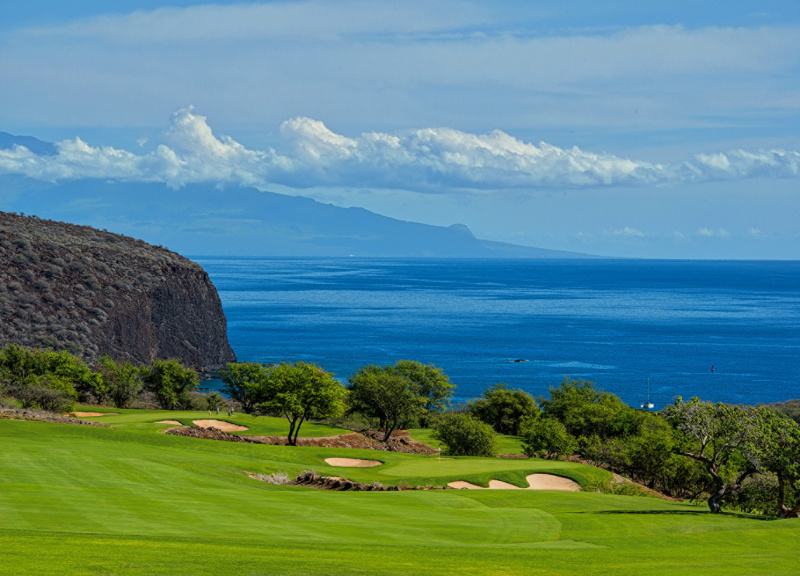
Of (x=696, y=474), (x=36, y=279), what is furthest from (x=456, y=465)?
(x=36, y=279)

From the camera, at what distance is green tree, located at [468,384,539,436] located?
6444 cm

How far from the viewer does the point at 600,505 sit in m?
25.9

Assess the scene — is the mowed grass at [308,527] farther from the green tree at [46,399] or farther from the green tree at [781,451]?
the green tree at [46,399]

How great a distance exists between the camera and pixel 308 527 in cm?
1839

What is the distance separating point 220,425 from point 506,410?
25.5 metres

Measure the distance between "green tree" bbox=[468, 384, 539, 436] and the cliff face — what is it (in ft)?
159

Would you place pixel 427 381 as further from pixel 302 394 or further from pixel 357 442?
pixel 302 394

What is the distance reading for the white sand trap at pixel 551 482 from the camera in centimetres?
3466

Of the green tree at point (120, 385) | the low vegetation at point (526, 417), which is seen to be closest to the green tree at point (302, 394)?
the low vegetation at point (526, 417)

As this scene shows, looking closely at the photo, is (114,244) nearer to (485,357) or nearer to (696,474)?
(485,357)

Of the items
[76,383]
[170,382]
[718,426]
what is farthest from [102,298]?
[718,426]

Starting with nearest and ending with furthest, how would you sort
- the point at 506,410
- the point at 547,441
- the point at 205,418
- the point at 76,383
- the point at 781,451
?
the point at 781,451 < the point at 547,441 < the point at 205,418 < the point at 76,383 < the point at 506,410

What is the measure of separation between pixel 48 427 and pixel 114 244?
267 ft

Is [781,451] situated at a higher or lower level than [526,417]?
higher
